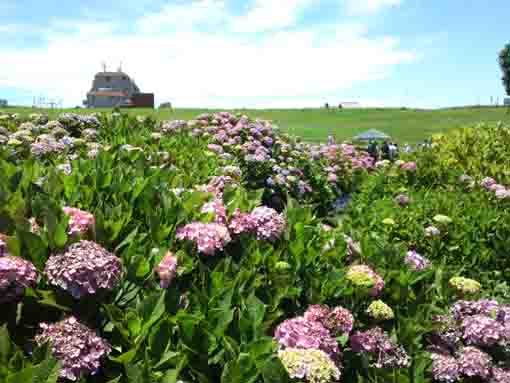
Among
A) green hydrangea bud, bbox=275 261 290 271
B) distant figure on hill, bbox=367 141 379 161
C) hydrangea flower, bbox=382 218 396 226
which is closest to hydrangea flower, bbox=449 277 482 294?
green hydrangea bud, bbox=275 261 290 271

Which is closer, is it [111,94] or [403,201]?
[403,201]

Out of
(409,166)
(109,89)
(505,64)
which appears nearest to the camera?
(409,166)

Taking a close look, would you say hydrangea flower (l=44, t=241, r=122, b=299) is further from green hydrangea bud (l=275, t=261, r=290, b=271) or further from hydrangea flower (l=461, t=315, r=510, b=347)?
hydrangea flower (l=461, t=315, r=510, b=347)

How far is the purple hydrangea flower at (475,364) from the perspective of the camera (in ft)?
8.25

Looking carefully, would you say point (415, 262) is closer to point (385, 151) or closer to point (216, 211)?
point (216, 211)

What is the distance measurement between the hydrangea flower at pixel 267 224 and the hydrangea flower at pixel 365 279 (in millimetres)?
472

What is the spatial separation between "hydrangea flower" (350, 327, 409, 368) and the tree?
5944 cm

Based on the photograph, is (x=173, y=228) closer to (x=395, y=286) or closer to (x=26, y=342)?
(x=26, y=342)

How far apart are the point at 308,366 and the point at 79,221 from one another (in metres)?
1.25

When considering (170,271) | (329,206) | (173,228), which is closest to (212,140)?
(329,206)

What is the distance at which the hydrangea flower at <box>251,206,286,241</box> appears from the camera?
2924 millimetres

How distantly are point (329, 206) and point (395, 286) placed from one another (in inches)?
233

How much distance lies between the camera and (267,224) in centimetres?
293

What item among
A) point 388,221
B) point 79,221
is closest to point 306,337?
point 79,221
